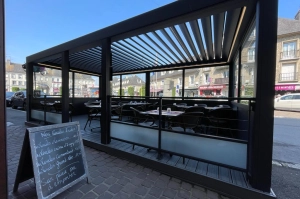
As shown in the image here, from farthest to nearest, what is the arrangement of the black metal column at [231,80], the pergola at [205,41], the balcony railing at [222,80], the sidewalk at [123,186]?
the balcony railing at [222,80]
the black metal column at [231,80]
the sidewalk at [123,186]
the pergola at [205,41]

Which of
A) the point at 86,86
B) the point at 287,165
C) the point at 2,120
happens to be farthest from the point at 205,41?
the point at 86,86

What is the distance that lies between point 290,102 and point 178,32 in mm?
14802

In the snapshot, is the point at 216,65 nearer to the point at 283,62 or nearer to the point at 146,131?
the point at 146,131

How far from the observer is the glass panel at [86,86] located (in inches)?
322

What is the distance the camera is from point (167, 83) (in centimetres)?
762

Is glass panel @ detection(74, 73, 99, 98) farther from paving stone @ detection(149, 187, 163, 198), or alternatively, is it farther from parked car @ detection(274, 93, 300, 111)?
parked car @ detection(274, 93, 300, 111)

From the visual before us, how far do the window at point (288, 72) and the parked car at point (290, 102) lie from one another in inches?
234

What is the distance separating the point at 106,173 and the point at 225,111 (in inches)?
132

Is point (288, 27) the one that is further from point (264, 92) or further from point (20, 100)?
point (20, 100)

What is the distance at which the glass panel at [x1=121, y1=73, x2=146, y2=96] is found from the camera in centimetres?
825

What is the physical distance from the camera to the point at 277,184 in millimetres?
2295

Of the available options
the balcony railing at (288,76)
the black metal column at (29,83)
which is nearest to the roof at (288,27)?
the balcony railing at (288,76)

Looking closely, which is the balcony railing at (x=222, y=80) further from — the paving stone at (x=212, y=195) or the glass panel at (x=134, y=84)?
the paving stone at (x=212, y=195)

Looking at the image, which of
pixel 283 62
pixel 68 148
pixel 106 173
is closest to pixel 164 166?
pixel 106 173
